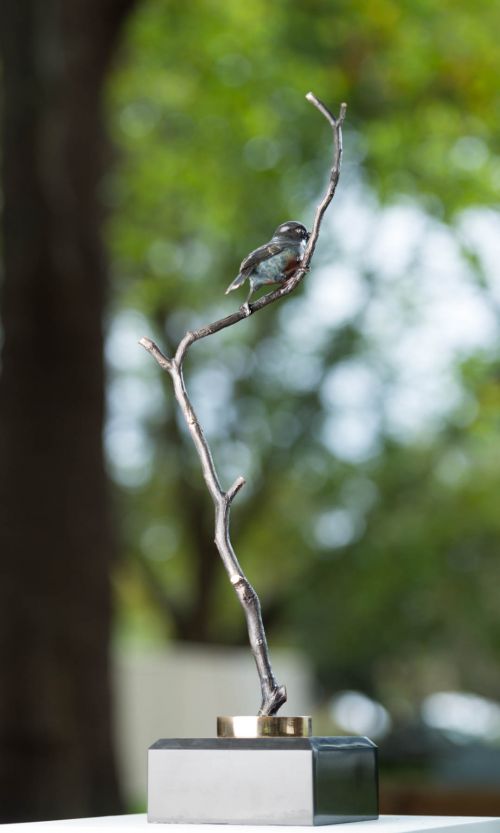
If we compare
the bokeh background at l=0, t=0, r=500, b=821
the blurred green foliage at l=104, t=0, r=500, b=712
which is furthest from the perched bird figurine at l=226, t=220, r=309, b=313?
the blurred green foliage at l=104, t=0, r=500, b=712

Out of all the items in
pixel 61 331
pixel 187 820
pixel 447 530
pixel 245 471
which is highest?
pixel 245 471

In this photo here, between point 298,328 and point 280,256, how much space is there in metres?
10.7

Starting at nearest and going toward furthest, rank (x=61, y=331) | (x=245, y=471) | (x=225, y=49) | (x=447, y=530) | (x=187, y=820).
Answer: (x=187, y=820), (x=61, y=331), (x=225, y=49), (x=447, y=530), (x=245, y=471)

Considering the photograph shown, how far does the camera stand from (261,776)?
1.45 m

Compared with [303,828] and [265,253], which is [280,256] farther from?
[303,828]

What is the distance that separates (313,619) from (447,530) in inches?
62.5

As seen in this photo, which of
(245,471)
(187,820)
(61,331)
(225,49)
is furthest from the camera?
(245,471)

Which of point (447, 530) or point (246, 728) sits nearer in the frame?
point (246, 728)

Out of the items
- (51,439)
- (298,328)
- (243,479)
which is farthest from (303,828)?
(298,328)

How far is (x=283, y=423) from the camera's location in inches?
493

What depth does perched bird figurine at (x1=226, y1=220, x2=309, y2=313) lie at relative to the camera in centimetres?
173

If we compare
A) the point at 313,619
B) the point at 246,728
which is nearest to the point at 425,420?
the point at 313,619

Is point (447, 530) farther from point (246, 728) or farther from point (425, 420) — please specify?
point (246, 728)

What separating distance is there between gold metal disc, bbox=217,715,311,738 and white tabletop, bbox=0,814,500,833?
105 millimetres
